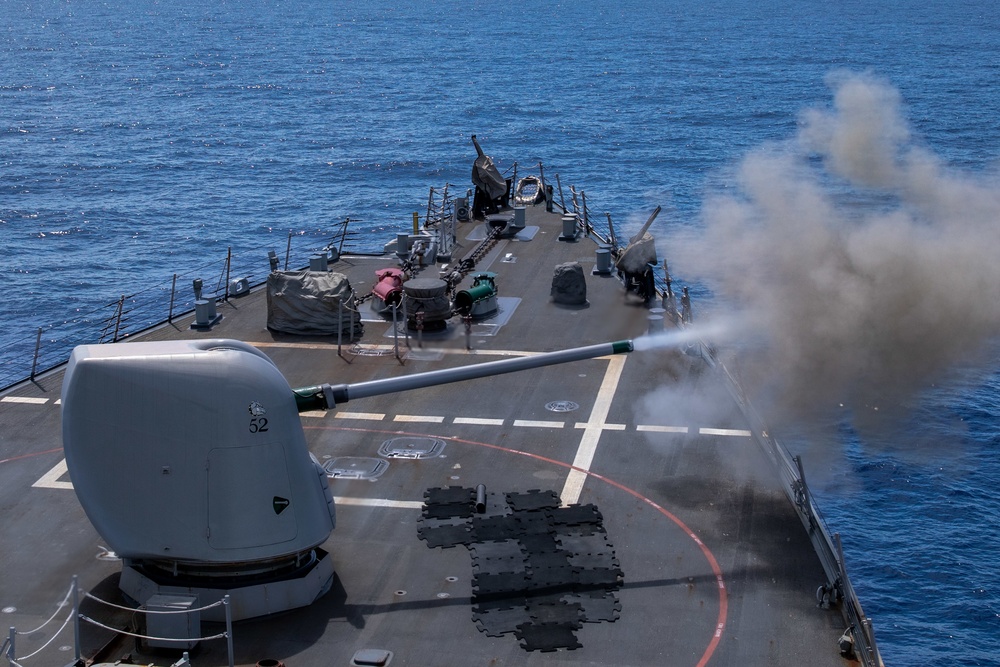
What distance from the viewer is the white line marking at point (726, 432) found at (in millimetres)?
24930

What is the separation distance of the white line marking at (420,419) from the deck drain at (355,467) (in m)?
2.22

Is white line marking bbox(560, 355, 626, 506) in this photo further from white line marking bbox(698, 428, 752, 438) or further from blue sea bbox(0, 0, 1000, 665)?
blue sea bbox(0, 0, 1000, 665)

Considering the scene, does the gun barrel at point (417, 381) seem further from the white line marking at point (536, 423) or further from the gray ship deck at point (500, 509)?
the white line marking at point (536, 423)

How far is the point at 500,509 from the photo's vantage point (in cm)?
2128

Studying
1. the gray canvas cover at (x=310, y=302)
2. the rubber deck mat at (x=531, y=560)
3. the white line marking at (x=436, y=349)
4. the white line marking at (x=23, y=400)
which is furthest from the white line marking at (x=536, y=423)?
the white line marking at (x=23, y=400)

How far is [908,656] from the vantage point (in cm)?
2548

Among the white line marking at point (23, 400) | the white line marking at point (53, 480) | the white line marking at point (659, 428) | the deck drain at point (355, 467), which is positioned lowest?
the white line marking at point (23, 400)

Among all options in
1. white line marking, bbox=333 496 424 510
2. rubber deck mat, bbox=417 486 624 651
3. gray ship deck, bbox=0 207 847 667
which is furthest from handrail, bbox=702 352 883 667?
white line marking, bbox=333 496 424 510

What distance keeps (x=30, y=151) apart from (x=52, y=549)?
72.2 meters

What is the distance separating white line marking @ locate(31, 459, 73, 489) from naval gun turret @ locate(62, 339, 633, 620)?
513cm

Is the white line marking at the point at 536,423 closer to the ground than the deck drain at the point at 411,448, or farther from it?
farther from it

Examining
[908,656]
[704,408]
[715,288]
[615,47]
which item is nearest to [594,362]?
[704,408]

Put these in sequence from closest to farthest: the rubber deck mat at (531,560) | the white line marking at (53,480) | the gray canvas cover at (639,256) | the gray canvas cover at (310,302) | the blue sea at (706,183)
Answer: the rubber deck mat at (531,560), the white line marking at (53,480), the gray canvas cover at (310,302), the blue sea at (706,183), the gray canvas cover at (639,256)

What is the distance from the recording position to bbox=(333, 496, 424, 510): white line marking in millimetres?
21609
